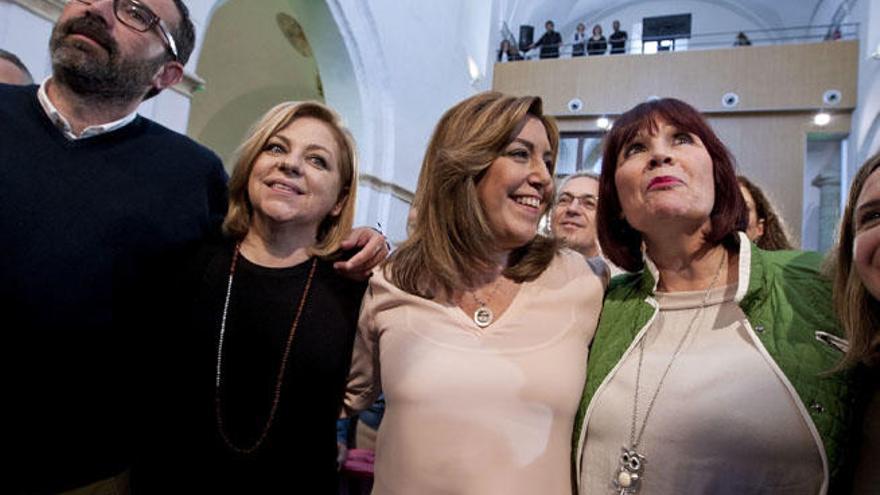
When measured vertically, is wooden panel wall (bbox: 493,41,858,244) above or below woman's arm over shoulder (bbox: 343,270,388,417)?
above

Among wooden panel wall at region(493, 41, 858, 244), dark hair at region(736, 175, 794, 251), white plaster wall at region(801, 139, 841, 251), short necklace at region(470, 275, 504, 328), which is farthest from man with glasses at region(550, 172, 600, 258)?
white plaster wall at region(801, 139, 841, 251)

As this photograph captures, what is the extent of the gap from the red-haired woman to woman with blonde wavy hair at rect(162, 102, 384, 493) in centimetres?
76

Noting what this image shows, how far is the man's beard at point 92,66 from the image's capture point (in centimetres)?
189

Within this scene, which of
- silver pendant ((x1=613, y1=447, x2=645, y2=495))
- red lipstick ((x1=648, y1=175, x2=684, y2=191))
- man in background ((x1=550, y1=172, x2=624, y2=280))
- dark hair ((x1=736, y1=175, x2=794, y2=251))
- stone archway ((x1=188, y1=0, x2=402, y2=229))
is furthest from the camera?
stone archway ((x1=188, y1=0, x2=402, y2=229))

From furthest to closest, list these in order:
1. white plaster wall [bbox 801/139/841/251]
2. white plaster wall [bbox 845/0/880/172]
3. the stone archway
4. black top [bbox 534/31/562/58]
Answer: white plaster wall [bbox 801/139/841/251] < black top [bbox 534/31/562/58] < white plaster wall [bbox 845/0/880/172] < the stone archway

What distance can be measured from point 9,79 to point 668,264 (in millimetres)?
2702

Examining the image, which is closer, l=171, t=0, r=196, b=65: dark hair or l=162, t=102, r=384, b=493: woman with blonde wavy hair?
l=162, t=102, r=384, b=493: woman with blonde wavy hair

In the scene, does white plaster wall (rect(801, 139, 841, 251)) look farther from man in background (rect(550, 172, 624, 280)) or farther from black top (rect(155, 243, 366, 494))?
black top (rect(155, 243, 366, 494))

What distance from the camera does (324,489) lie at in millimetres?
1825

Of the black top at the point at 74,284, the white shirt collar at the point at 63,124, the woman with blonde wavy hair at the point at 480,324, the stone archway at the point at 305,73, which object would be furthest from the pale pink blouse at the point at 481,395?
the stone archway at the point at 305,73

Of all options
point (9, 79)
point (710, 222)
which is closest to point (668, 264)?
point (710, 222)

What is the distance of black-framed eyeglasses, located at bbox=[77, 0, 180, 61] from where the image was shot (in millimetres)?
1987

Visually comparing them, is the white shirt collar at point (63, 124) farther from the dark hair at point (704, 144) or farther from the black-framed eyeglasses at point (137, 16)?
the dark hair at point (704, 144)

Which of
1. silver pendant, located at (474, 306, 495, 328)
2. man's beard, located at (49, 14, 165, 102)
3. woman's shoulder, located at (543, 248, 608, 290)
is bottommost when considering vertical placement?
silver pendant, located at (474, 306, 495, 328)
